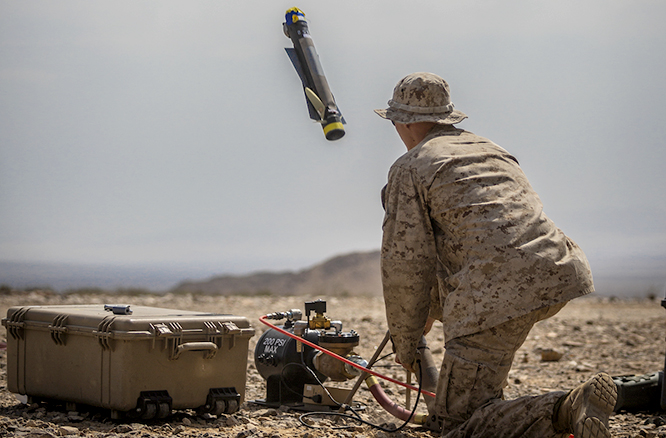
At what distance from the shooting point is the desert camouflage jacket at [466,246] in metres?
Result: 3.82

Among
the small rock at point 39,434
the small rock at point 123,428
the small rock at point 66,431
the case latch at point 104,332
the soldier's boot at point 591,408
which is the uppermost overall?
the case latch at point 104,332

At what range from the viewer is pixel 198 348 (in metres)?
4.54

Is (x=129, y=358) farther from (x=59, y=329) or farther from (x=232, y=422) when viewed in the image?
(x=232, y=422)

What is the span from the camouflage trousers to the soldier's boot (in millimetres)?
149

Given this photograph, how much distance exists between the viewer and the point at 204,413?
478 centimetres

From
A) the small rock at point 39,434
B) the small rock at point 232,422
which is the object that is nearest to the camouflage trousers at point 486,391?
the small rock at point 232,422

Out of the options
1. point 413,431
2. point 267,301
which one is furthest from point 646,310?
point 413,431

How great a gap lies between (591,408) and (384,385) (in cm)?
345

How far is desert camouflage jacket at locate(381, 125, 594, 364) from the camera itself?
3.82 meters

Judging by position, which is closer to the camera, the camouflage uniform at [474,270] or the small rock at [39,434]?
the camouflage uniform at [474,270]

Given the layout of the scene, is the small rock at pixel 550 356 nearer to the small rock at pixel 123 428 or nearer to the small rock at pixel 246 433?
the small rock at pixel 246 433

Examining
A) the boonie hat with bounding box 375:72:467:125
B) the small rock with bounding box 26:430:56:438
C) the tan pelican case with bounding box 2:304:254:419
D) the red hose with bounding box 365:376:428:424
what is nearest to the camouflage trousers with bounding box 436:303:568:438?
the red hose with bounding box 365:376:428:424

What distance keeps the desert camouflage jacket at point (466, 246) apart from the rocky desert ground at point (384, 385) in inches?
44.4

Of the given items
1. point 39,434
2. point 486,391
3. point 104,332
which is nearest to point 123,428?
point 39,434
